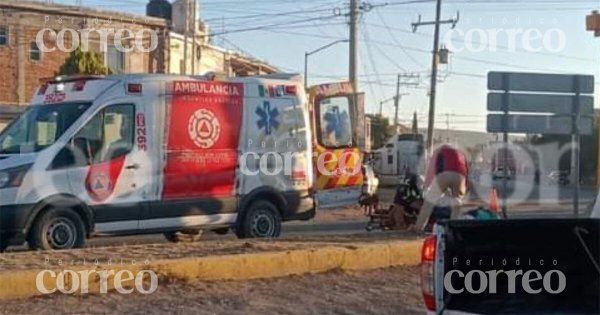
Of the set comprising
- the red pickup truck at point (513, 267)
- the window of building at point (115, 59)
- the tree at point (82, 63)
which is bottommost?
the red pickup truck at point (513, 267)

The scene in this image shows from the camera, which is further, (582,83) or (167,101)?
(582,83)

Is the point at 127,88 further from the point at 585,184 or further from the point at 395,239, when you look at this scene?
the point at 585,184

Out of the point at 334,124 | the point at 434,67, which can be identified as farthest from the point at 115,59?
the point at 334,124

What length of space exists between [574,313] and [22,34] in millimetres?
46147

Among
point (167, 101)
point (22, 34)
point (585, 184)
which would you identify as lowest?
point (585, 184)

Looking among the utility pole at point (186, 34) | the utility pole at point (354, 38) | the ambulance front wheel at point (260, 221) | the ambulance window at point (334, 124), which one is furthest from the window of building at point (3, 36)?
the ambulance front wheel at point (260, 221)

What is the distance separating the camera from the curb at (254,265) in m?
9.09

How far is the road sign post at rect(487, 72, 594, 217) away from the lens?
14.8 meters

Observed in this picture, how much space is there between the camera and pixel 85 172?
505 inches

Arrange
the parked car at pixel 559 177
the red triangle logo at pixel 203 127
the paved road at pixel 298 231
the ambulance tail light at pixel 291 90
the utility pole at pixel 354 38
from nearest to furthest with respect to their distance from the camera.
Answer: the red triangle logo at pixel 203 127 → the ambulance tail light at pixel 291 90 → the paved road at pixel 298 231 → the utility pole at pixel 354 38 → the parked car at pixel 559 177

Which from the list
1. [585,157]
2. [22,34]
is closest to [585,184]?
[585,157]

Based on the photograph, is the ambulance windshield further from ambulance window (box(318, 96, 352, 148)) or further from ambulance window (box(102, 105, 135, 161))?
ambulance window (box(318, 96, 352, 148))

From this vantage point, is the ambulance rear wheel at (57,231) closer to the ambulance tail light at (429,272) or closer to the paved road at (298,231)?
the paved road at (298,231)

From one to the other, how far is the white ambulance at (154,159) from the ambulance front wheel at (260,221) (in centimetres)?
2
